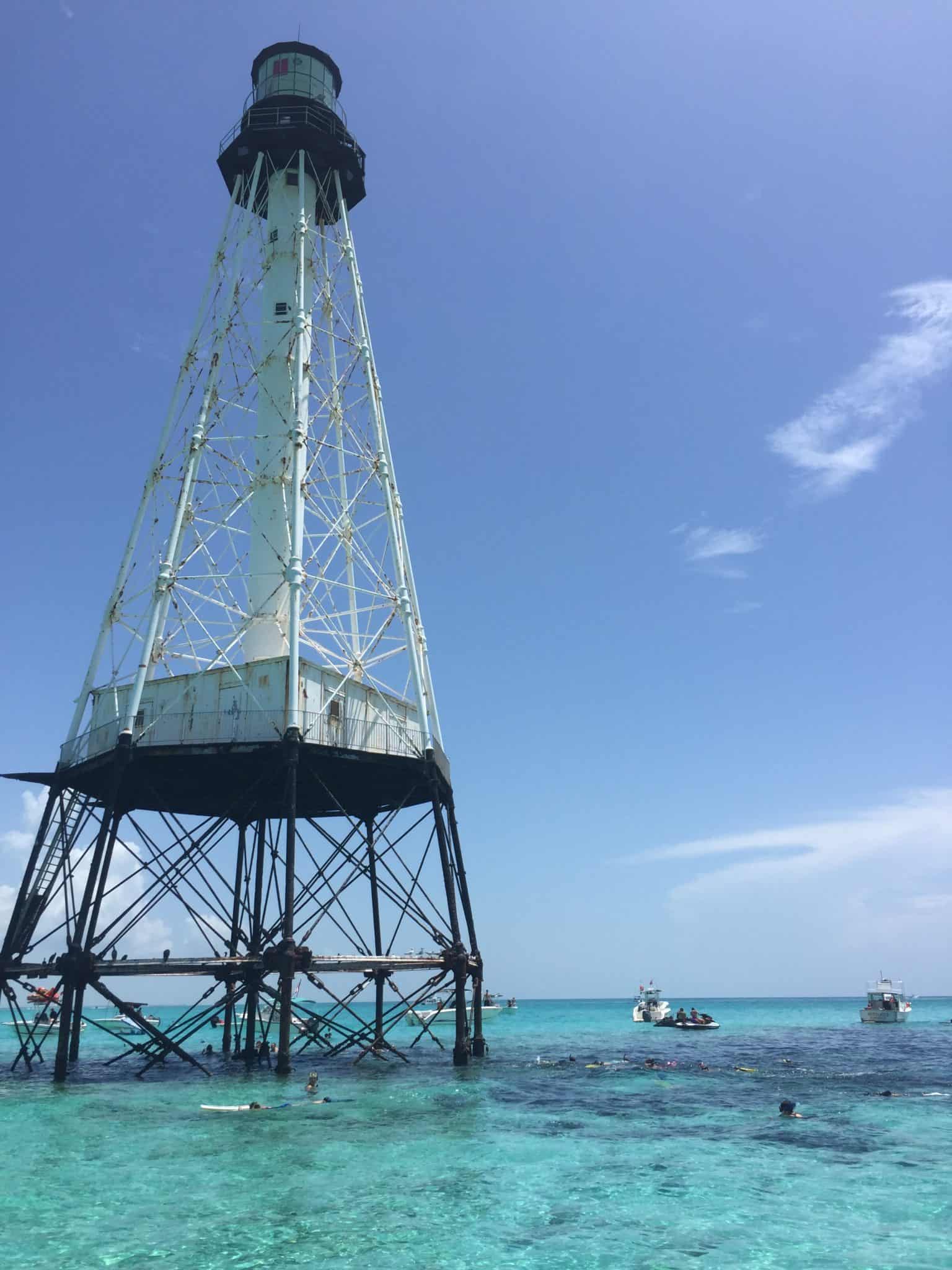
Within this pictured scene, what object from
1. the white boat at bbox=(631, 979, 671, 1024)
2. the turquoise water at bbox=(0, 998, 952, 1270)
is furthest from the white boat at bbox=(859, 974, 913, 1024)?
the turquoise water at bbox=(0, 998, 952, 1270)

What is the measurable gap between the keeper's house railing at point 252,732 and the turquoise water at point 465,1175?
999cm

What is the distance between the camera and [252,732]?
96.4ft

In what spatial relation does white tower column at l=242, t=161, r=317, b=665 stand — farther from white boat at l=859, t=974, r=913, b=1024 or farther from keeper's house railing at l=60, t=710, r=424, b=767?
white boat at l=859, t=974, r=913, b=1024

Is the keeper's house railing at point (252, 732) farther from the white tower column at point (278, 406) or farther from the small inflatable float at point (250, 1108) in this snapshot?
the small inflatable float at point (250, 1108)

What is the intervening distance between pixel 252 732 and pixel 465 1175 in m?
15.5

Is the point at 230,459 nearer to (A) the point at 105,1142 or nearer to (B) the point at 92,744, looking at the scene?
(B) the point at 92,744

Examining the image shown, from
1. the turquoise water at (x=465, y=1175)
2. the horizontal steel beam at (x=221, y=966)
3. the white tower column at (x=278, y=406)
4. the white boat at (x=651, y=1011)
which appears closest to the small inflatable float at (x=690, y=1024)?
the white boat at (x=651, y=1011)

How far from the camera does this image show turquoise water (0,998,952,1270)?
515 inches

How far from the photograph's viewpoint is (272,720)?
29.1 meters

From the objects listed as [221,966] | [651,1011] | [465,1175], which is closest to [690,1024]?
[651,1011]

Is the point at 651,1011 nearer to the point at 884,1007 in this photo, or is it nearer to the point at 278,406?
the point at 884,1007

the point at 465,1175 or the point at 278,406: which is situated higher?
A: the point at 278,406

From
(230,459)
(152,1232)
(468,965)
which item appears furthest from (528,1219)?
(230,459)

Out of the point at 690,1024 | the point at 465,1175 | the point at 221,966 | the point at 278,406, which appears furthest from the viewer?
the point at 690,1024
